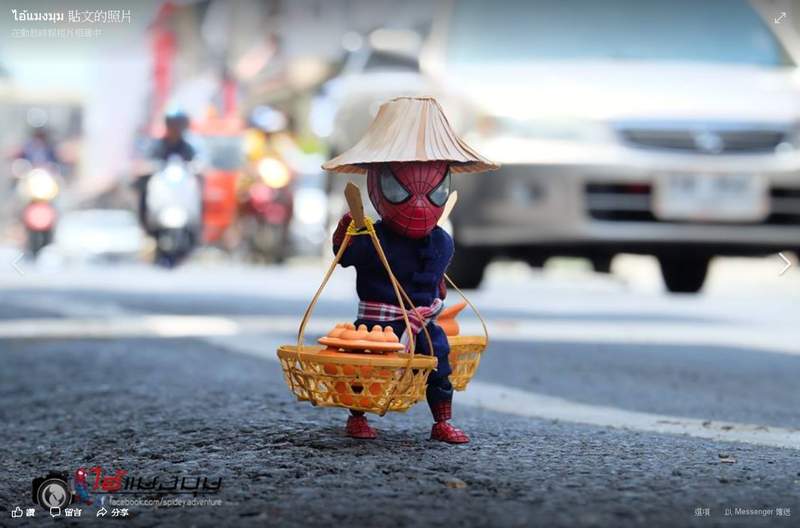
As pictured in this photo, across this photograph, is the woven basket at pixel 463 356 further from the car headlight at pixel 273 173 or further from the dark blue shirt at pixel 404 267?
the car headlight at pixel 273 173

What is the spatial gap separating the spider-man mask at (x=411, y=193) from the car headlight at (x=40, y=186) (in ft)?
35.4

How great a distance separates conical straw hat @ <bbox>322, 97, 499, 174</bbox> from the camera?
129 inches

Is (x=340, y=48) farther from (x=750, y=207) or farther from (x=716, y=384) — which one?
(x=716, y=384)

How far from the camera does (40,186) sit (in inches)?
539

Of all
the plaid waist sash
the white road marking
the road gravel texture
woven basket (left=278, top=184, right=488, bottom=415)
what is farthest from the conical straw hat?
the white road marking

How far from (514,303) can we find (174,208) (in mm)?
3632

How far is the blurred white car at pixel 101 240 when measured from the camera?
21.3 m

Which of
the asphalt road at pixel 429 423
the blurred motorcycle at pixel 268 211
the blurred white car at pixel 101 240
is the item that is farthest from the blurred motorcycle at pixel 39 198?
the blurred white car at pixel 101 240

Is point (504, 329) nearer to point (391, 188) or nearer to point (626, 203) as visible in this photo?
point (626, 203)

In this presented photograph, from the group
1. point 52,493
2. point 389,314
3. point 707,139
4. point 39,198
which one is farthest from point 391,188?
point 39,198

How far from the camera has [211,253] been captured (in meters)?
18.6

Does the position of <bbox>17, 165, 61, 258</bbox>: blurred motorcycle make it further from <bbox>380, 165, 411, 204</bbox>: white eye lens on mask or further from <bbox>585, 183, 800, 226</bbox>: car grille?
<bbox>380, 165, 411, 204</bbox>: white eye lens on mask

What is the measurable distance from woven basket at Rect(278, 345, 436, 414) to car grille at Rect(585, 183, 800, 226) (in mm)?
4755

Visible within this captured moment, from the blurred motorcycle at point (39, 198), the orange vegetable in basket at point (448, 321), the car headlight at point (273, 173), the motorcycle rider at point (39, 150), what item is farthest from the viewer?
the car headlight at point (273, 173)
